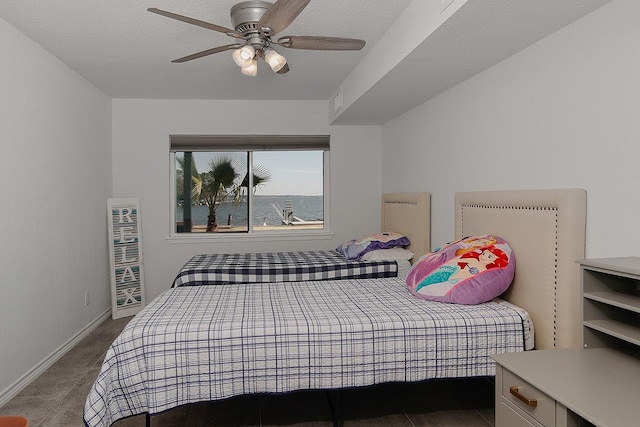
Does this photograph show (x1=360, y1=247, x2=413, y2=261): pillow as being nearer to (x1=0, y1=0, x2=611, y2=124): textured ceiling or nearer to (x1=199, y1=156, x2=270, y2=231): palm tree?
(x1=0, y1=0, x2=611, y2=124): textured ceiling

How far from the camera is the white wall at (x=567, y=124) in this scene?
75.7 inches

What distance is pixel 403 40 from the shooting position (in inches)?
108

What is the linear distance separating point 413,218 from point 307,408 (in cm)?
210

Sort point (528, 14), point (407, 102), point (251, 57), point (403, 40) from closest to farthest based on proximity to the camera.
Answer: point (528, 14) < point (251, 57) < point (403, 40) < point (407, 102)

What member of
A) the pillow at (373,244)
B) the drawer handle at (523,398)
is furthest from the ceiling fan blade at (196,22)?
the pillow at (373,244)

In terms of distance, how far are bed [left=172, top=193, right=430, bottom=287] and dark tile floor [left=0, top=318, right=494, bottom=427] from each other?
3.52 ft

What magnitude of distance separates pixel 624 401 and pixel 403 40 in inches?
85.1

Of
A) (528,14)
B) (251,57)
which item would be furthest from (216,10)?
(528,14)

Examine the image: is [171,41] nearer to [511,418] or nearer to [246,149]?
[246,149]

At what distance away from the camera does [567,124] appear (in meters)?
2.28

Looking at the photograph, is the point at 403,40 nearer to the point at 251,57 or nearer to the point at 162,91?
the point at 251,57

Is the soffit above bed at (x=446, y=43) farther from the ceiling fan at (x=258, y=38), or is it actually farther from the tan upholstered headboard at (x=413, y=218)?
the tan upholstered headboard at (x=413, y=218)

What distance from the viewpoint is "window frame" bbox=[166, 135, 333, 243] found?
5156 mm

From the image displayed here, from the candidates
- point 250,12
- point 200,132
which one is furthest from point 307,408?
point 200,132
